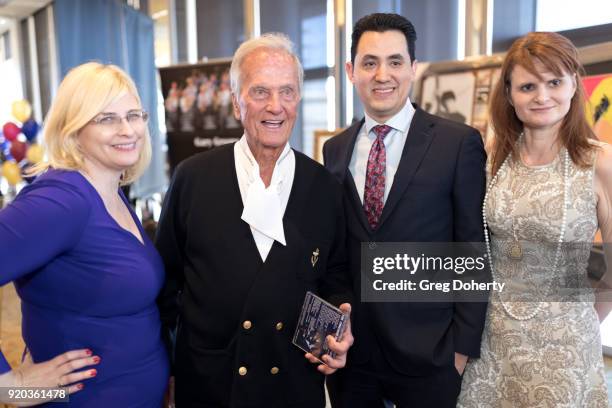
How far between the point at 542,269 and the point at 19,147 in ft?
17.4

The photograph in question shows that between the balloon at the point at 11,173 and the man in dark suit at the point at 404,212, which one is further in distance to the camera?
the balloon at the point at 11,173

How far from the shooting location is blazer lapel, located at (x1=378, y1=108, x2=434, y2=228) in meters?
1.80

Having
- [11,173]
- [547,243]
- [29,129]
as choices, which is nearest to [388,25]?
[547,243]

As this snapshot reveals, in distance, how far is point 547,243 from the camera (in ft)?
5.63

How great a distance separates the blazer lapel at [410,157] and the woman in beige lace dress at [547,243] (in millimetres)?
294

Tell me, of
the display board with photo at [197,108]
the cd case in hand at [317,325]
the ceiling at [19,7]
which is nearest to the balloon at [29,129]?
the display board with photo at [197,108]

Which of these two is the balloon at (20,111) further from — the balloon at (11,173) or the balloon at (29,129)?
the balloon at (11,173)

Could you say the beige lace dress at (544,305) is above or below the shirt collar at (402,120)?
below

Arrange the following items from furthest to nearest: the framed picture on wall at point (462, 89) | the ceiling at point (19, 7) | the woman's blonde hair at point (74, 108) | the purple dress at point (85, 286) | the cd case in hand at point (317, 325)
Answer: the ceiling at point (19, 7) → the framed picture on wall at point (462, 89) → the cd case in hand at point (317, 325) → the woman's blonde hair at point (74, 108) → the purple dress at point (85, 286)

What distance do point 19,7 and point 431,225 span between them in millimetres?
7919

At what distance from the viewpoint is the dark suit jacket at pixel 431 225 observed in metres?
1.79

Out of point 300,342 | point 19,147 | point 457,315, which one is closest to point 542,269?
point 457,315

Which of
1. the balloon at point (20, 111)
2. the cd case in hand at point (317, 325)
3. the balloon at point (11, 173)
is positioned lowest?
the cd case in hand at point (317, 325)

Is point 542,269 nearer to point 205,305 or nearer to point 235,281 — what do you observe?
point 235,281
